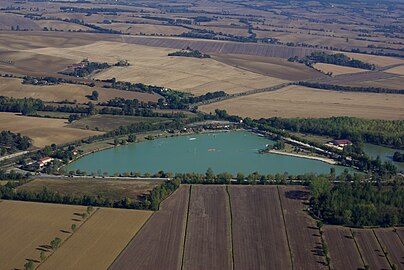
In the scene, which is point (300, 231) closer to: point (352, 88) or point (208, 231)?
point (208, 231)

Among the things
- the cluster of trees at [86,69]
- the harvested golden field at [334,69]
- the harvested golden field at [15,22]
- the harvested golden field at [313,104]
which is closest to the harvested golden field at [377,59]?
the harvested golden field at [334,69]

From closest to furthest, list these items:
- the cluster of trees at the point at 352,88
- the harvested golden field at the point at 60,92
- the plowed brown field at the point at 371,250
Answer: the plowed brown field at the point at 371,250 < the harvested golden field at the point at 60,92 < the cluster of trees at the point at 352,88

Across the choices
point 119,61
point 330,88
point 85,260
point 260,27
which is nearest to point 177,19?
point 260,27

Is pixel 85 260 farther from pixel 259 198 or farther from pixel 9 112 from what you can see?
pixel 9 112

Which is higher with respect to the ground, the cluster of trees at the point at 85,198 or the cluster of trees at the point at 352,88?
the cluster of trees at the point at 352,88

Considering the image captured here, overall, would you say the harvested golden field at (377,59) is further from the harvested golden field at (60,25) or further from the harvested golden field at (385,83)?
the harvested golden field at (60,25)

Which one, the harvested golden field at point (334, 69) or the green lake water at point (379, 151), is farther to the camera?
the harvested golden field at point (334, 69)
